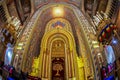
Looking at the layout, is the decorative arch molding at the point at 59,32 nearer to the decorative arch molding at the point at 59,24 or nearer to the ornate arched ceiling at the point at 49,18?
the ornate arched ceiling at the point at 49,18

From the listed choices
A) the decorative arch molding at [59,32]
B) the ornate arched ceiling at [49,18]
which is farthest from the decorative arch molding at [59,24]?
the decorative arch molding at [59,32]

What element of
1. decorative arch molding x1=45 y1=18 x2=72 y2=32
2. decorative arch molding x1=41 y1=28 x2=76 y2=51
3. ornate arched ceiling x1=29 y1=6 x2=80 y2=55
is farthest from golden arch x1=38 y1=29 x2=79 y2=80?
decorative arch molding x1=45 y1=18 x2=72 y2=32

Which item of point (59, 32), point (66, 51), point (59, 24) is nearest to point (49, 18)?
point (59, 24)

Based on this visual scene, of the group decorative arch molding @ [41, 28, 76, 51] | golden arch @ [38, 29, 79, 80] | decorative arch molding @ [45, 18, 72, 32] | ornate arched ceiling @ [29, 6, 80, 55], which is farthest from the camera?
decorative arch molding @ [45, 18, 72, 32]

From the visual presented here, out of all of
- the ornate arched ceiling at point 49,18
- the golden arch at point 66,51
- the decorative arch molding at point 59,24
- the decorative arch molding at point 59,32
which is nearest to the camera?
the golden arch at point 66,51

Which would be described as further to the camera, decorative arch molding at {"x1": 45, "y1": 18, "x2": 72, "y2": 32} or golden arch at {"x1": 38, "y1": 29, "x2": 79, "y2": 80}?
decorative arch molding at {"x1": 45, "y1": 18, "x2": 72, "y2": 32}

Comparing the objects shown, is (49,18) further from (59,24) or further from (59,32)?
(59,32)

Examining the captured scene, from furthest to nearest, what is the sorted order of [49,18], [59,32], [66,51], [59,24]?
[59,24] → [49,18] → [59,32] → [66,51]

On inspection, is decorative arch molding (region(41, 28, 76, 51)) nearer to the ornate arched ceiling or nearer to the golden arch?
the golden arch

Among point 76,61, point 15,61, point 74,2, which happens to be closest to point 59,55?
point 76,61

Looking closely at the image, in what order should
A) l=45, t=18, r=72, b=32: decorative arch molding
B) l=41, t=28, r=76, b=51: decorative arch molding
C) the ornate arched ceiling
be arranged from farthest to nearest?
l=45, t=18, r=72, b=32: decorative arch molding → l=41, t=28, r=76, b=51: decorative arch molding → the ornate arched ceiling

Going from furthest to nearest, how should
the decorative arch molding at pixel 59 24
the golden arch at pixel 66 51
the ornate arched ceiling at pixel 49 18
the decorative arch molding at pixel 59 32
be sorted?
1. the decorative arch molding at pixel 59 24
2. the decorative arch molding at pixel 59 32
3. the ornate arched ceiling at pixel 49 18
4. the golden arch at pixel 66 51

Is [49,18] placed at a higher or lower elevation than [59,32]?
higher

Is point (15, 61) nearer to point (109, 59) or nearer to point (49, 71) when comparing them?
point (49, 71)
